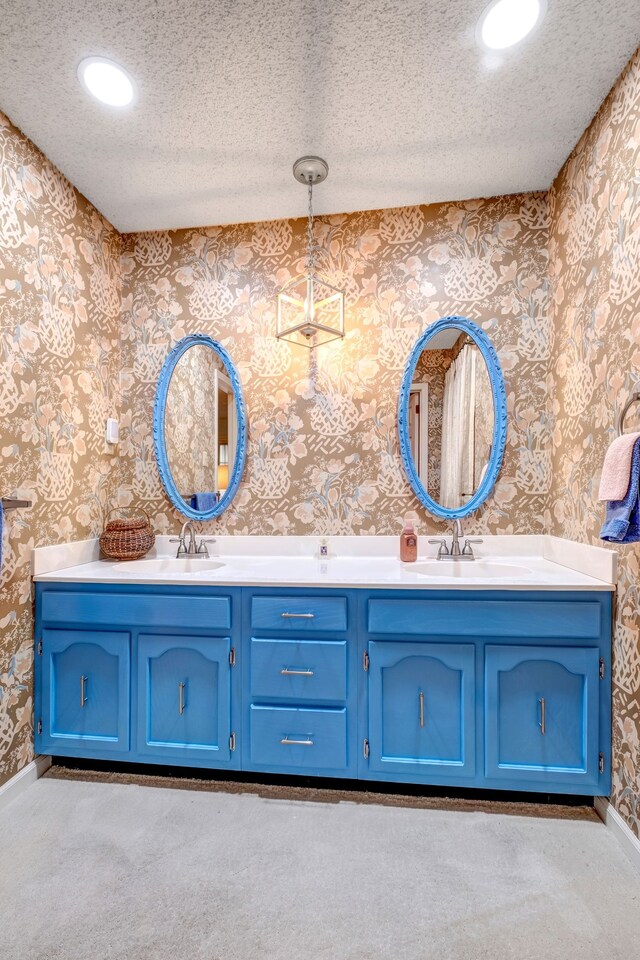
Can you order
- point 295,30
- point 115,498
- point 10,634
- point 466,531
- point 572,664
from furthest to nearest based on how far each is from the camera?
point 115,498
point 466,531
point 10,634
point 572,664
point 295,30

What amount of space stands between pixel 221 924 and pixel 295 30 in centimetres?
246

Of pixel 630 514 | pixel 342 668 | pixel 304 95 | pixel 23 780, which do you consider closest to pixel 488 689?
pixel 342 668

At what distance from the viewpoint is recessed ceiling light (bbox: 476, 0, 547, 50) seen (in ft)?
4.29

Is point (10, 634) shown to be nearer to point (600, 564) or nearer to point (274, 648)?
point (274, 648)

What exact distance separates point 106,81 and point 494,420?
1.91m

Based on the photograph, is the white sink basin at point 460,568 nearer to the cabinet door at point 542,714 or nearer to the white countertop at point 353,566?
the white countertop at point 353,566

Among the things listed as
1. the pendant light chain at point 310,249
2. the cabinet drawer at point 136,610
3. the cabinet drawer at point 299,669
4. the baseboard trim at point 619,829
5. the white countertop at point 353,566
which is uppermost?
the pendant light chain at point 310,249

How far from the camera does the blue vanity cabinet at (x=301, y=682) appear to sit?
1.68 metres

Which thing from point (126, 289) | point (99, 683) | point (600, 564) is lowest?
point (99, 683)

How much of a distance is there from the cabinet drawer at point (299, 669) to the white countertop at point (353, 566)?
0.73ft

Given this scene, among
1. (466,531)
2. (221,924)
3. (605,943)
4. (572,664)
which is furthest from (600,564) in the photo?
(221,924)

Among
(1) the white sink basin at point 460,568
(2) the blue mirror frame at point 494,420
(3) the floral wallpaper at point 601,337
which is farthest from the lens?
(2) the blue mirror frame at point 494,420

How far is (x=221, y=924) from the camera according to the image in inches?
46.5

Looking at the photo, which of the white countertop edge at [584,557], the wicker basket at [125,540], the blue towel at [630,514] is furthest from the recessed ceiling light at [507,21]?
the wicker basket at [125,540]
